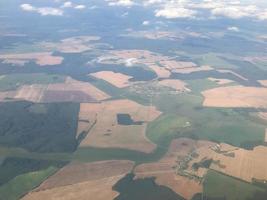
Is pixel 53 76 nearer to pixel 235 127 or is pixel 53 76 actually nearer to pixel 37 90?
pixel 37 90

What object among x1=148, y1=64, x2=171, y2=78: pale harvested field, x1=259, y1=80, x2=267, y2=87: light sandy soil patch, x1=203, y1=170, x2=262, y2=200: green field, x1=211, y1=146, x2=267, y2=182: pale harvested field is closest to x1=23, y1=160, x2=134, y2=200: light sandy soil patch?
x1=203, y1=170, x2=262, y2=200: green field

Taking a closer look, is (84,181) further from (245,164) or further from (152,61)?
(152,61)

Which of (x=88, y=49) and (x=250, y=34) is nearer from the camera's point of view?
(x=88, y=49)

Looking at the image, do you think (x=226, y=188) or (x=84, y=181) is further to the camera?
(x=84, y=181)

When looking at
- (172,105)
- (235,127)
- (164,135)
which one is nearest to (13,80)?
(172,105)

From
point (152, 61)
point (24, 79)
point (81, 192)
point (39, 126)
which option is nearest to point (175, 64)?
point (152, 61)
